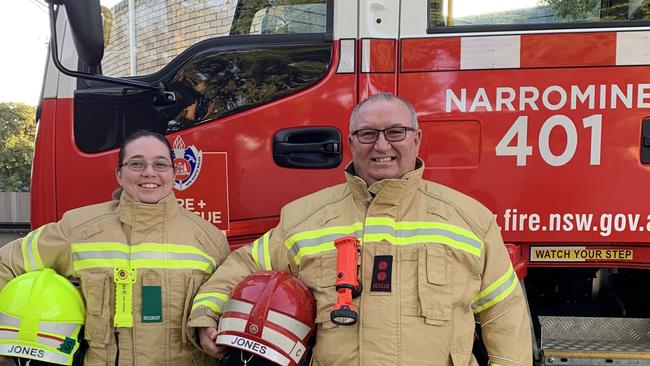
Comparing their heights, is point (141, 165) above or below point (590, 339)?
above

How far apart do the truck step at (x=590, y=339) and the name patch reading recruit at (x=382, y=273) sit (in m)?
0.87

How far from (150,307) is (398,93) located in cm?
115

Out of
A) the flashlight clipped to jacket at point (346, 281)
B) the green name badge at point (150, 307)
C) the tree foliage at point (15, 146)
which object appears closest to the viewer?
the flashlight clipped to jacket at point (346, 281)

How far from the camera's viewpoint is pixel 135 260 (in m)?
1.75

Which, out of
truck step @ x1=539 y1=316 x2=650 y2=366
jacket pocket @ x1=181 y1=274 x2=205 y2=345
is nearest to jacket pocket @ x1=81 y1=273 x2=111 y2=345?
jacket pocket @ x1=181 y1=274 x2=205 y2=345

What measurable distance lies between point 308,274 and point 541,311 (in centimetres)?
126

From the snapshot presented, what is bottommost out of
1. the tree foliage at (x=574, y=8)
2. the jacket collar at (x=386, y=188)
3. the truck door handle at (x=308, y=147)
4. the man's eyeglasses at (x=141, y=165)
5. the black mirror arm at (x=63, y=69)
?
the jacket collar at (x=386, y=188)

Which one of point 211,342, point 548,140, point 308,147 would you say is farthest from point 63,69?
point 548,140

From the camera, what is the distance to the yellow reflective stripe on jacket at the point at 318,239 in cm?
165

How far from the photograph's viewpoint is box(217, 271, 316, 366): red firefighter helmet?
1.54m

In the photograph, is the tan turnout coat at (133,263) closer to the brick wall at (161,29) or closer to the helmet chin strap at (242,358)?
the helmet chin strap at (242,358)

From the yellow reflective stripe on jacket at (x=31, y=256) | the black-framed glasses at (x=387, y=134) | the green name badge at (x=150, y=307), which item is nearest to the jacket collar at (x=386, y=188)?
the black-framed glasses at (x=387, y=134)

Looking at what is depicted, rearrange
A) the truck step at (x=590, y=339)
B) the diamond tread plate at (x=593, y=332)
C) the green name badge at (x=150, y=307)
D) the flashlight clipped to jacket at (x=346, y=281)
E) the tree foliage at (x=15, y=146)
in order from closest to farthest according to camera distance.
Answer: the flashlight clipped to jacket at (x=346, y=281) → the green name badge at (x=150, y=307) → the truck step at (x=590, y=339) → the diamond tread plate at (x=593, y=332) → the tree foliage at (x=15, y=146)

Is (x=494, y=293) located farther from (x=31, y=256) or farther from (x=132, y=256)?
(x=31, y=256)
